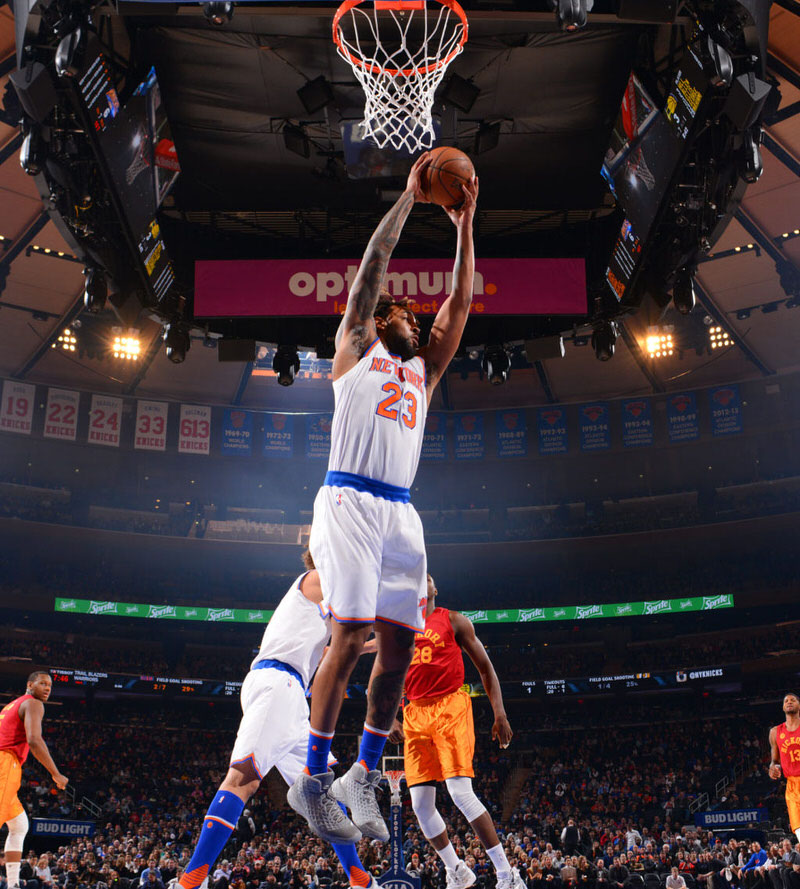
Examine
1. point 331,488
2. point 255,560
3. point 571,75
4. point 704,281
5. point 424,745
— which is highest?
point 704,281

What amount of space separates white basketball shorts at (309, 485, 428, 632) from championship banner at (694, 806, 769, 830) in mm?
20685

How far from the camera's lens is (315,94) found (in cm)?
993

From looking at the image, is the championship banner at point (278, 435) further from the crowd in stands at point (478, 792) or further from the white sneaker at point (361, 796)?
the white sneaker at point (361, 796)

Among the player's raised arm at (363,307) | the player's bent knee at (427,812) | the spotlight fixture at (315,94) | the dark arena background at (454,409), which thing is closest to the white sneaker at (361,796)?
the player's raised arm at (363,307)

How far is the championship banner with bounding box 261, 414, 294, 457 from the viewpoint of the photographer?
29312 millimetres

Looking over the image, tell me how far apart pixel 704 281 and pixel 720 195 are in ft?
36.8

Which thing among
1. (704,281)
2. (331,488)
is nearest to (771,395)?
(704,281)

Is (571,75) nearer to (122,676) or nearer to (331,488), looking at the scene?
(331,488)

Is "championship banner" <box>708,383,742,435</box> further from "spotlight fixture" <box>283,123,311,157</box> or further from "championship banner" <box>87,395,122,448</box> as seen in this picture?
"spotlight fixture" <box>283,123,311,157</box>

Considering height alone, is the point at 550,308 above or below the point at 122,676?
above

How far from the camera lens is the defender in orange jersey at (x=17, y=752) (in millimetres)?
7809

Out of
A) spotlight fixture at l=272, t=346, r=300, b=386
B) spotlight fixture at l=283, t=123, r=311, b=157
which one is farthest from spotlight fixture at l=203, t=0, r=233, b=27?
spotlight fixture at l=272, t=346, r=300, b=386

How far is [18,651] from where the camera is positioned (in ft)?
87.2

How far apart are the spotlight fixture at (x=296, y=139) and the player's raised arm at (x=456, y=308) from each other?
6407 millimetres
